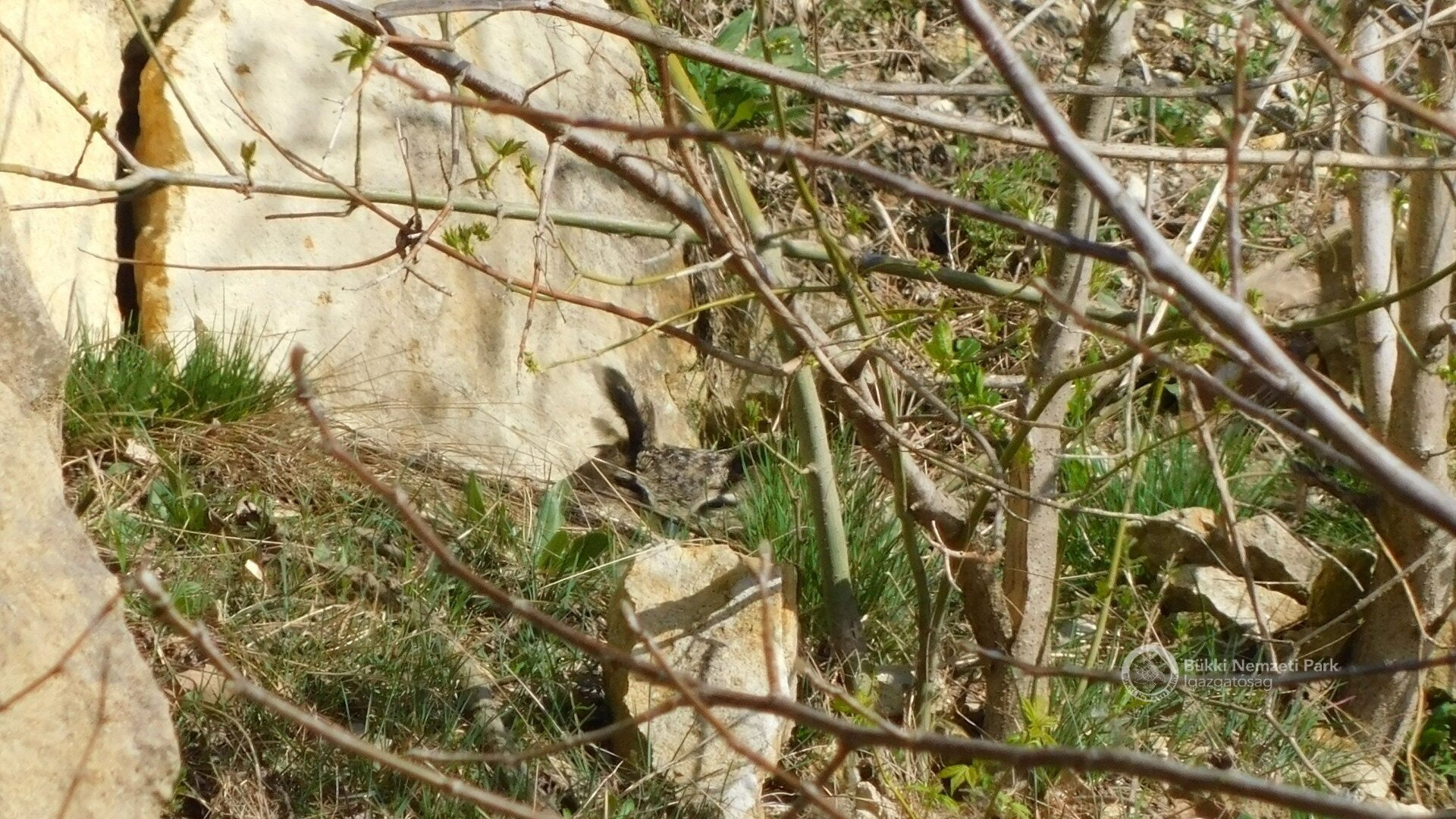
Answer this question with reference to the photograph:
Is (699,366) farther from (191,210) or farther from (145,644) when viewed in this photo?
(145,644)

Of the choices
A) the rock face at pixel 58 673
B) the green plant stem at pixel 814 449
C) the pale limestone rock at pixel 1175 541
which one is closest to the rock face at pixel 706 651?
the green plant stem at pixel 814 449

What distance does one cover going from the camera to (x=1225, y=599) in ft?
11.5

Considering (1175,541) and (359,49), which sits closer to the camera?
(359,49)

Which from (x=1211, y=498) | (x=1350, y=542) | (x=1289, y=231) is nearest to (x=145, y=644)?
(x=1211, y=498)

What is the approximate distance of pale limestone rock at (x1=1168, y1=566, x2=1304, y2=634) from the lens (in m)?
3.49

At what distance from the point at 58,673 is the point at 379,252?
227 centimetres

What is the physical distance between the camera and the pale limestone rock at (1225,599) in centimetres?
349

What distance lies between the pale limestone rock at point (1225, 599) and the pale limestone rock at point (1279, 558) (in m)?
0.06

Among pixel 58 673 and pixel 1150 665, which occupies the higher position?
pixel 58 673

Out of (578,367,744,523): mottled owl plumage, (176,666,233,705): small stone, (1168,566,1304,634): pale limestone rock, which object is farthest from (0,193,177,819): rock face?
(1168,566,1304,634): pale limestone rock

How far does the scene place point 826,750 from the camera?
310cm

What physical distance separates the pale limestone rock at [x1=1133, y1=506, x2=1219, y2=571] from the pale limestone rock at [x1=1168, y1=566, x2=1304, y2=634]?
0.15ft

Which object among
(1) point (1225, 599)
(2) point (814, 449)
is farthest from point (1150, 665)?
(2) point (814, 449)

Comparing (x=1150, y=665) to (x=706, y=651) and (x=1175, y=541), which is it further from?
(x=706, y=651)
